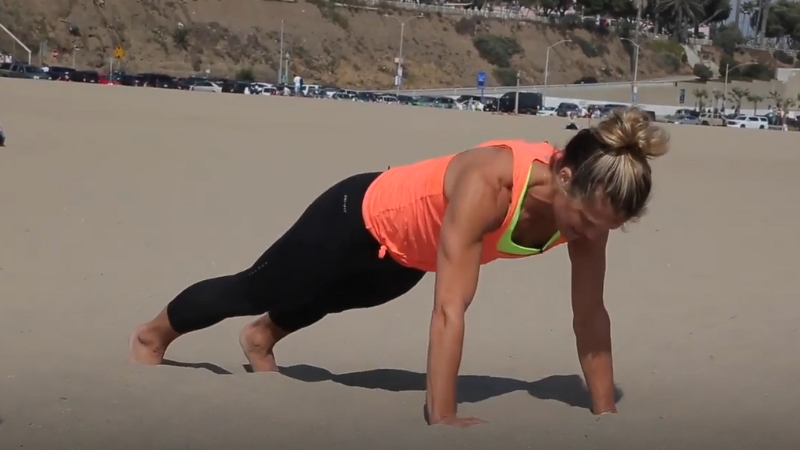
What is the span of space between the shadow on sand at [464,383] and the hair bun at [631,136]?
1353 mm

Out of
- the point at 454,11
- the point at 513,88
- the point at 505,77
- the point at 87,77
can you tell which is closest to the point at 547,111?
the point at 87,77

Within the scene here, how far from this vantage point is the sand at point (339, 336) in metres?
4.11

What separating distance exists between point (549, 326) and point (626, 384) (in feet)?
4.65

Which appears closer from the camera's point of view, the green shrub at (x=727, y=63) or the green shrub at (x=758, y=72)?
the green shrub at (x=758, y=72)

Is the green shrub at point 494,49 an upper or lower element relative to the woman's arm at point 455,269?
upper

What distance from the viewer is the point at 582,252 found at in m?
4.43

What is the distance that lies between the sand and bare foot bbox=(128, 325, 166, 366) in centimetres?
8

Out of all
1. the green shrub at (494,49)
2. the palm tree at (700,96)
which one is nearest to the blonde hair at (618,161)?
the palm tree at (700,96)

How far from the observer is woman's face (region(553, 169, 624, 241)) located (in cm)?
378

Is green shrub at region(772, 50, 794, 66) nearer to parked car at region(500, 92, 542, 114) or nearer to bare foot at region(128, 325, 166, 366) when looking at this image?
parked car at region(500, 92, 542, 114)

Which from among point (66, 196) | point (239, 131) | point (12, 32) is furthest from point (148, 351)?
point (12, 32)

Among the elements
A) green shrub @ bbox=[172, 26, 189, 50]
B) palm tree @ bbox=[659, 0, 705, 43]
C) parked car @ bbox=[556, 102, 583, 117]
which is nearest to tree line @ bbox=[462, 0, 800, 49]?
palm tree @ bbox=[659, 0, 705, 43]

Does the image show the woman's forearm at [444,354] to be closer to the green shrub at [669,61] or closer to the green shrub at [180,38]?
the green shrub at [180,38]

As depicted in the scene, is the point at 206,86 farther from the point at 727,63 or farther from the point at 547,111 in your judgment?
the point at 727,63
